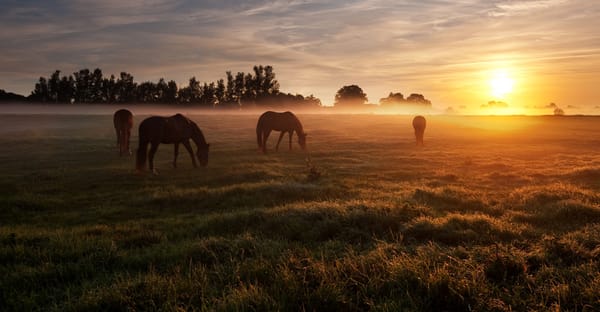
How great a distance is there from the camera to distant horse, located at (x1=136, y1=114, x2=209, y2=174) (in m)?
16.9

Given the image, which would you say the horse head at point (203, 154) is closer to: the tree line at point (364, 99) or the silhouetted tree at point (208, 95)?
the silhouetted tree at point (208, 95)

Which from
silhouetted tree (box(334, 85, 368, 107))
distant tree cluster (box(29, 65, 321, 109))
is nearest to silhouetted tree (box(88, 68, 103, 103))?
distant tree cluster (box(29, 65, 321, 109))

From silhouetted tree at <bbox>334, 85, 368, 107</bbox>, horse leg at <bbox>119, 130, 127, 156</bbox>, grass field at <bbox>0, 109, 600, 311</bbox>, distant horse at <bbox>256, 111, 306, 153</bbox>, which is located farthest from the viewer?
silhouetted tree at <bbox>334, 85, 368, 107</bbox>

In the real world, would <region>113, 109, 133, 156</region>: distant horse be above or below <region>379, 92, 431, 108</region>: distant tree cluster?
below

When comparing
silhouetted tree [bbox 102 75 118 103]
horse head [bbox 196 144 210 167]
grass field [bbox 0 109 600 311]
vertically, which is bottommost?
grass field [bbox 0 109 600 311]

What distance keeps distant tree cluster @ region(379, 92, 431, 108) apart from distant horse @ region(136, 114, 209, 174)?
136 meters

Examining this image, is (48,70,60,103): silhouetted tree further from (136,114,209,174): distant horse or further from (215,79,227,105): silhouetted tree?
(136,114,209,174): distant horse

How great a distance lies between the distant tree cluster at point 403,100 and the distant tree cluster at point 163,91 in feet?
180

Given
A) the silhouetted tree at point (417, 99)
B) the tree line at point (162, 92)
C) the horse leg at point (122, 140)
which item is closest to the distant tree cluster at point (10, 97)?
the tree line at point (162, 92)

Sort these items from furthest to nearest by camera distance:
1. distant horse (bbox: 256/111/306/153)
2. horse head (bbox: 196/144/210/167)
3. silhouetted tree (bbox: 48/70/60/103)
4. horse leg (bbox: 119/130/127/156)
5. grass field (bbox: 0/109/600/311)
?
silhouetted tree (bbox: 48/70/60/103)
distant horse (bbox: 256/111/306/153)
horse leg (bbox: 119/130/127/156)
horse head (bbox: 196/144/210/167)
grass field (bbox: 0/109/600/311)

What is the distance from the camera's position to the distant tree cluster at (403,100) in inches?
5842

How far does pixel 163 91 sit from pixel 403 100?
310 ft

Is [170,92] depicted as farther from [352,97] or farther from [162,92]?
[352,97]

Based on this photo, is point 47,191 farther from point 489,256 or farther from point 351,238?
point 489,256
